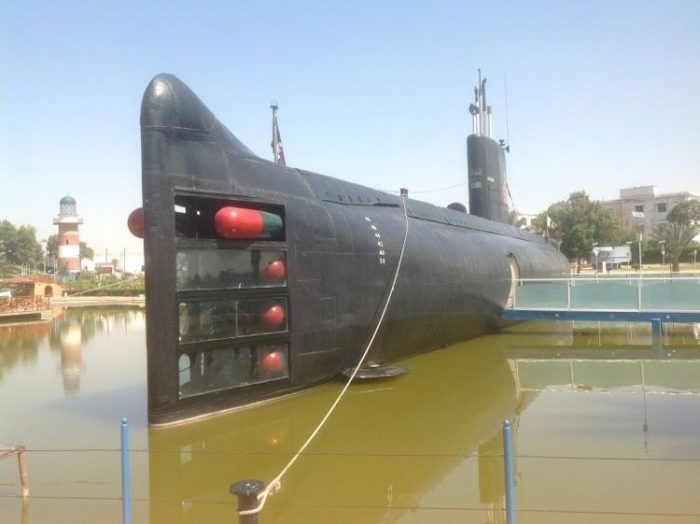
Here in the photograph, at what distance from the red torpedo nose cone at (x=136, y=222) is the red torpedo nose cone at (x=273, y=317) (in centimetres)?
235

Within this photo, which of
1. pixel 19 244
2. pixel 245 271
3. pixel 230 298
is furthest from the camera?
pixel 19 244

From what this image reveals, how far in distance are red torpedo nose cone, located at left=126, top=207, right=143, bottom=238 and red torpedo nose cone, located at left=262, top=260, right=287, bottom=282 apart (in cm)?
208

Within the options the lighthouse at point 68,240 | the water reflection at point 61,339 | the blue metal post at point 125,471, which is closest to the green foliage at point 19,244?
the lighthouse at point 68,240

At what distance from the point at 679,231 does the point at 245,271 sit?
184 ft

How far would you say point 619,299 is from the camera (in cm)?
1658

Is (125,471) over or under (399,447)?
over

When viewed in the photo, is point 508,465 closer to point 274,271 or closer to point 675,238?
point 274,271

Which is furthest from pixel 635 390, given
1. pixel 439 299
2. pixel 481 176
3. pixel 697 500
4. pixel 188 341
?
pixel 481 176

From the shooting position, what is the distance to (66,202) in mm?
82438

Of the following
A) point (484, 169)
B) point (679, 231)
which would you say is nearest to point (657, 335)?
point (484, 169)

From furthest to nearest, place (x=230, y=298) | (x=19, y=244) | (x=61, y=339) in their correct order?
(x=19, y=244)
(x=61, y=339)
(x=230, y=298)

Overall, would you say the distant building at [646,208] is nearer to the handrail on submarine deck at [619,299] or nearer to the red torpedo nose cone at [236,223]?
the handrail on submarine deck at [619,299]

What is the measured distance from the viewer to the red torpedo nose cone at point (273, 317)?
9414 mm

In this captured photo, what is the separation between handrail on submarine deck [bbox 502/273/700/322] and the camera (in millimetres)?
16000
